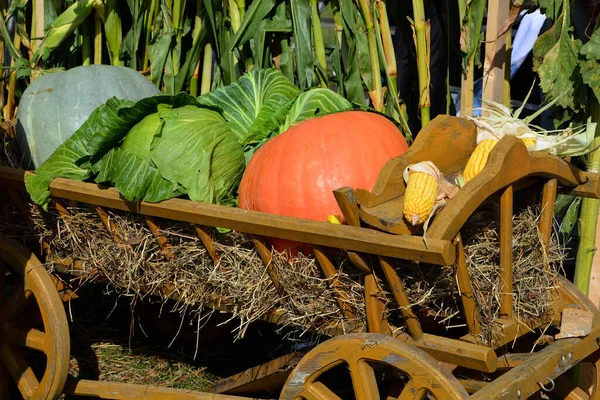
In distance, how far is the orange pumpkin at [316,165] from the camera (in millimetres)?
2559

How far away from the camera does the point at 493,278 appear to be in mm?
2379

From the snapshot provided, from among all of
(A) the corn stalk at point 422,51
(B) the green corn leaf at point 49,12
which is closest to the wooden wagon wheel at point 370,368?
(A) the corn stalk at point 422,51

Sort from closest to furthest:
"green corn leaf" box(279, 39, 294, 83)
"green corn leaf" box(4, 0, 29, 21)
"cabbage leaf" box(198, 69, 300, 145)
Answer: "cabbage leaf" box(198, 69, 300, 145)
"green corn leaf" box(279, 39, 294, 83)
"green corn leaf" box(4, 0, 29, 21)

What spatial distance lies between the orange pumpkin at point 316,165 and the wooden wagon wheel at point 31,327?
866 mm

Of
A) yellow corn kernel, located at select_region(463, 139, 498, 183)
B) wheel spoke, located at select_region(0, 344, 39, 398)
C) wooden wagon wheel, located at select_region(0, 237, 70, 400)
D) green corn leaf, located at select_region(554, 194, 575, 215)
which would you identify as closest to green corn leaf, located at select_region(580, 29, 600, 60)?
green corn leaf, located at select_region(554, 194, 575, 215)

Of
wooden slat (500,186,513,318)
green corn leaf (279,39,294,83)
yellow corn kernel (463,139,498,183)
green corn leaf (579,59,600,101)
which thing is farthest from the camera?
green corn leaf (279,39,294,83)

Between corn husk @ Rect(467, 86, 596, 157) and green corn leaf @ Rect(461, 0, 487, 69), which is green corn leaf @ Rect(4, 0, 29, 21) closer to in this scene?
green corn leaf @ Rect(461, 0, 487, 69)

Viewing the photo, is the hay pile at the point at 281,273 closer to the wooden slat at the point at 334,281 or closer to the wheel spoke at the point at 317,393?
the wooden slat at the point at 334,281

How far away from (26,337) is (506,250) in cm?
187

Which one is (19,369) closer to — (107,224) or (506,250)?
(107,224)

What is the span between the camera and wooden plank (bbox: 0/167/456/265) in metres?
2.07

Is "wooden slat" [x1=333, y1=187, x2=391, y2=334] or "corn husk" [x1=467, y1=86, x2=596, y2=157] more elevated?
"corn husk" [x1=467, y1=86, x2=596, y2=157]

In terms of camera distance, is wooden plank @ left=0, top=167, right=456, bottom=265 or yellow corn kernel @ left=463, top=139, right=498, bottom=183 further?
yellow corn kernel @ left=463, top=139, right=498, bottom=183

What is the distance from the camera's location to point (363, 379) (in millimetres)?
2316
